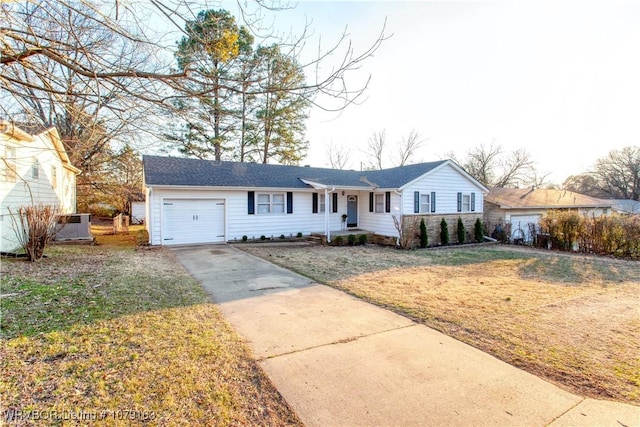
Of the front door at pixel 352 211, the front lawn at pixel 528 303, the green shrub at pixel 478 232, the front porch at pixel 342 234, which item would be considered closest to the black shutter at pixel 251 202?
the front porch at pixel 342 234

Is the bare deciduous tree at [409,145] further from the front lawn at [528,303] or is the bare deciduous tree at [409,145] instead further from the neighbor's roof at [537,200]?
the front lawn at [528,303]

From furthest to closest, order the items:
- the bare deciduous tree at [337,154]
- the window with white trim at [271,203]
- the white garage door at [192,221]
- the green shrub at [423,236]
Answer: the bare deciduous tree at [337,154], the green shrub at [423,236], the window with white trim at [271,203], the white garage door at [192,221]

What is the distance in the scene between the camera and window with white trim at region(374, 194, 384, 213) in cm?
1588

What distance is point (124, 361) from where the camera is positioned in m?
3.18

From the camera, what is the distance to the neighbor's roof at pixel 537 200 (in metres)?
18.9

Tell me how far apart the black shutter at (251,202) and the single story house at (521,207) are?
1341 centimetres

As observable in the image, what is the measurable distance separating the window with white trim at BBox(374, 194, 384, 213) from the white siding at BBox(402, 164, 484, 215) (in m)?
1.34

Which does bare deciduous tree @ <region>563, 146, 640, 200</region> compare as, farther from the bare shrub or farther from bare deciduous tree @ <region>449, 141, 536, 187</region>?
the bare shrub

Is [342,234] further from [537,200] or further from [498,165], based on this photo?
[498,165]

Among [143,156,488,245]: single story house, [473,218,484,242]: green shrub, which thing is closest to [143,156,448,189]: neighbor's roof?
[143,156,488,245]: single story house

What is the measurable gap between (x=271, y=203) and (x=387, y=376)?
1225 centimetres

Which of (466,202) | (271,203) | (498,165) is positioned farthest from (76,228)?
(498,165)

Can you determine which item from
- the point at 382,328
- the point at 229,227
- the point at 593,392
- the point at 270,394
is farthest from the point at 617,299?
the point at 229,227

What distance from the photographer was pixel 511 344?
3.80 meters
